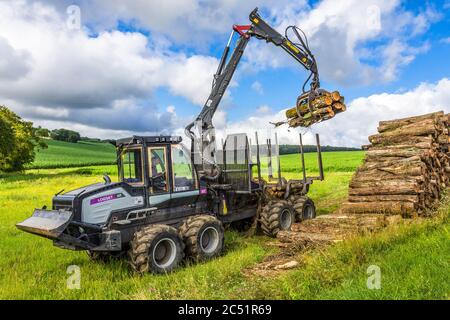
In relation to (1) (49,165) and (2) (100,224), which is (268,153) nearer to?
(2) (100,224)

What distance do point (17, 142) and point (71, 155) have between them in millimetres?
25323

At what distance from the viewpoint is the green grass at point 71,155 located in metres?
63.2

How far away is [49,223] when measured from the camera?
7.68 m

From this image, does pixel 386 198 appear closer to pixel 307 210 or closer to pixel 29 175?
pixel 307 210

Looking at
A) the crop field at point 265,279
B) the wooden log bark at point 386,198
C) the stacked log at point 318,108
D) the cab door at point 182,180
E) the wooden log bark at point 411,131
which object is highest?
the stacked log at point 318,108

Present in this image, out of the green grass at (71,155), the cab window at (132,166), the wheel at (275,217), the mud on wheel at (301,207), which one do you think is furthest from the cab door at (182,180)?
the green grass at (71,155)

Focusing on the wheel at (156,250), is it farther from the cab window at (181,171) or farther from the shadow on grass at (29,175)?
the shadow on grass at (29,175)

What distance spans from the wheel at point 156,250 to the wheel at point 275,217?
359 centimetres

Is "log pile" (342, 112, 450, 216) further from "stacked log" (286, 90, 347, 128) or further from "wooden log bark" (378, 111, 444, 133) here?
"stacked log" (286, 90, 347, 128)

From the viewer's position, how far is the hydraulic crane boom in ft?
35.2

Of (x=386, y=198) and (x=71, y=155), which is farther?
(x=71, y=155)

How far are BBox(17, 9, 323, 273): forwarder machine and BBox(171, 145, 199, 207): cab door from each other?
0.02 metres

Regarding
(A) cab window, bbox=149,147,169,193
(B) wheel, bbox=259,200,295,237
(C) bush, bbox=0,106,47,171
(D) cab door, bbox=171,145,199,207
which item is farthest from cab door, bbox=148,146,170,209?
(C) bush, bbox=0,106,47,171

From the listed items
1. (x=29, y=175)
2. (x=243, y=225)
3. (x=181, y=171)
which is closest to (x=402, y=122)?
(x=243, y=225)
